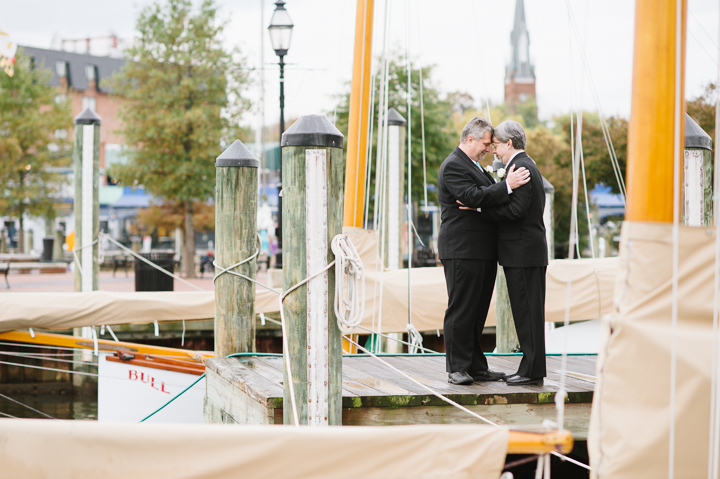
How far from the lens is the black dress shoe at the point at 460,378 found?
13.8ft

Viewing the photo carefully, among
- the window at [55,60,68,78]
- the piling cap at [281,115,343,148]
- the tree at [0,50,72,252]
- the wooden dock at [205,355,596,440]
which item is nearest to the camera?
the piling cap at [281,115,343,148]

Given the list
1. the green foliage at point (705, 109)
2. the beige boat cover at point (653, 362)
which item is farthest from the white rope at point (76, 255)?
the green foliage at point (705, 109)

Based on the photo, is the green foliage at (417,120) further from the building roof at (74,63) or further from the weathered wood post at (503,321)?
the building roof at (74,63)

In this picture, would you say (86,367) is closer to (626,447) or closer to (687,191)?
(687,191)

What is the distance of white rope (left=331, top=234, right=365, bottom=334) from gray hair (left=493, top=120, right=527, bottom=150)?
1317 mm

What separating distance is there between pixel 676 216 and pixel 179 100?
19.2 m

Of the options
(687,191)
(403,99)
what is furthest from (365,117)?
(403,99)

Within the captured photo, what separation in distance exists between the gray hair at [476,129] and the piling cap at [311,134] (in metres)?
1.09

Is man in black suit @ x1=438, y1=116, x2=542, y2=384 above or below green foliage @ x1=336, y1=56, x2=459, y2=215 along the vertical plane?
below

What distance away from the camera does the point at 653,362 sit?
2254 millimetres

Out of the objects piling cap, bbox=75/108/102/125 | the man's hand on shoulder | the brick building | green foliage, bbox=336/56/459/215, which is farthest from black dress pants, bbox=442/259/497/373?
the brick building

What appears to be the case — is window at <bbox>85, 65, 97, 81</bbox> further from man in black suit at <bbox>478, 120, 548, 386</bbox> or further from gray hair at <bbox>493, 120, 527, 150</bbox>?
man in black suit at <bbox>478, 120, 548, 386</bbox>

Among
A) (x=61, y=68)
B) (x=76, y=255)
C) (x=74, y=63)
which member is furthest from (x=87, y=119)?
(x=74, y=63)

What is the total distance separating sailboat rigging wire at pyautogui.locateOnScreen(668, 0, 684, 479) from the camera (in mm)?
2189
